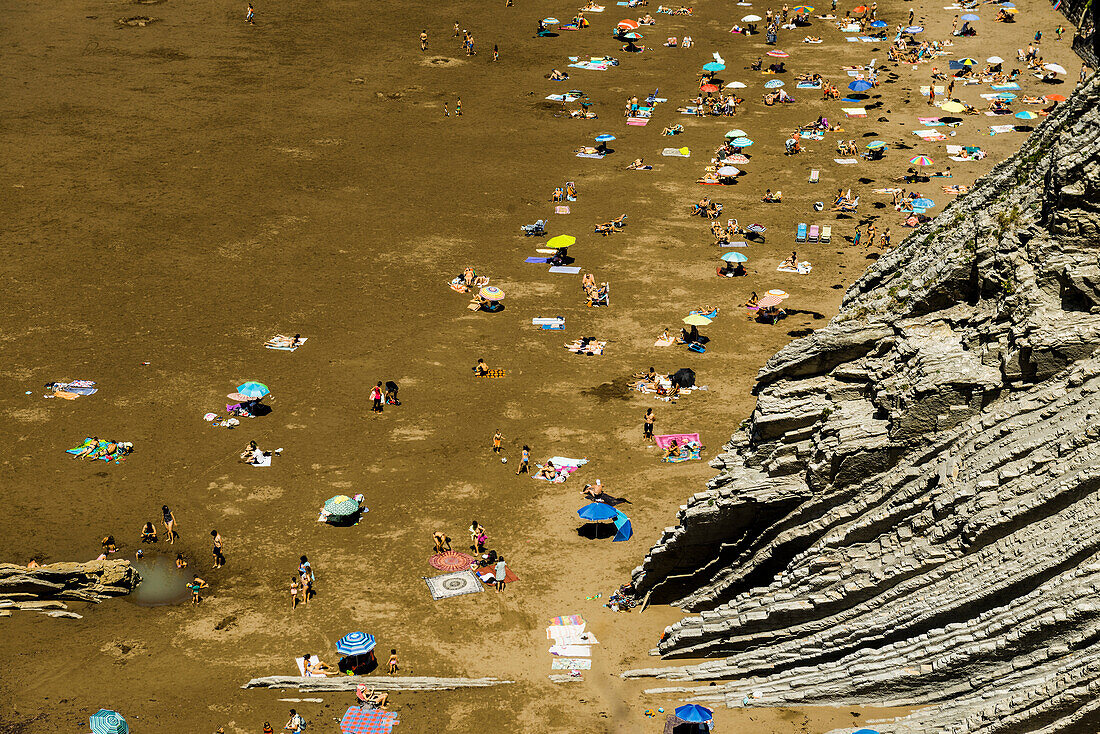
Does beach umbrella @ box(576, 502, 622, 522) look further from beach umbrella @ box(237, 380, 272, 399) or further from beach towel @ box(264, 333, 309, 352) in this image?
beach towel @ box(264, 333, 309, 352)

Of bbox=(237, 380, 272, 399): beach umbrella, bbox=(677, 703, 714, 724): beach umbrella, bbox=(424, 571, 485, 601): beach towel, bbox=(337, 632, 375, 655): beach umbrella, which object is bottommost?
bbox=(424, 571, 485, 601): beach towel

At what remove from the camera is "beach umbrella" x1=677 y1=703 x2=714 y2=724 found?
82.3 ft

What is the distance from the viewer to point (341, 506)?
3544 cm

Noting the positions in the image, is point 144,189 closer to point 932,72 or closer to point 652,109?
point 652,109

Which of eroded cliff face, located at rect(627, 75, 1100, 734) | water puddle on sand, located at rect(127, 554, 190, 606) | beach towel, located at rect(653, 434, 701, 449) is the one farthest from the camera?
beach towel, located at rect(653, 434, 701, 449)

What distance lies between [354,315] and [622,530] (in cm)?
1952

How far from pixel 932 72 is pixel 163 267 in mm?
53872

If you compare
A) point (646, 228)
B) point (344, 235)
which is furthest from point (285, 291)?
point (646, 228)

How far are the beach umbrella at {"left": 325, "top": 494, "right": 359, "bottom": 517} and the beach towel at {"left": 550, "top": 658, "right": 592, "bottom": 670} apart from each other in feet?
31.6

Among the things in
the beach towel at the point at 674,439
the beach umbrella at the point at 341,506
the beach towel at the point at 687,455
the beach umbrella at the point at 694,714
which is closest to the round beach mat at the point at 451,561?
the beach umbrella at the point at 341,506

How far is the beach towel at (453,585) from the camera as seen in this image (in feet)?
107

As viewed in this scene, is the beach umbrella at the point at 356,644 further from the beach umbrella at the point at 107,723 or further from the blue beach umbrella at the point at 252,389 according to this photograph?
the blue beach umbrella at the point at 252,389

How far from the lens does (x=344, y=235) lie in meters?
55.9

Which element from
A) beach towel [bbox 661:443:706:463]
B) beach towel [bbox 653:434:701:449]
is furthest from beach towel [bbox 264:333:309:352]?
beach towel [bbox 661:443:706:463]
